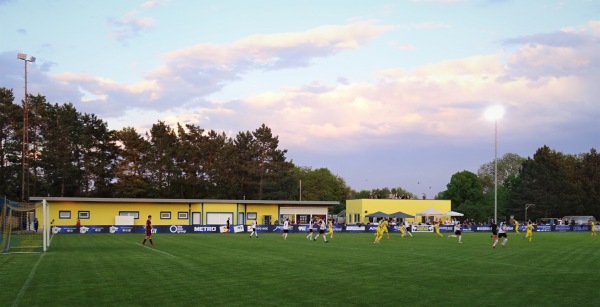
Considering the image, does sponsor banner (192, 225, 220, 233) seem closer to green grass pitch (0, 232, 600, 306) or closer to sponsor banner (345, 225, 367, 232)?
sponsor banner (345, 225, 367, 232)

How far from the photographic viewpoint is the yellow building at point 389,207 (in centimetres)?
8425

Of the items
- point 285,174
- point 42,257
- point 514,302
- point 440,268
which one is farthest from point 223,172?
point 514,302

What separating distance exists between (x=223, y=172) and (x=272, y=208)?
1024 inches

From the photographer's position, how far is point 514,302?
1416cm

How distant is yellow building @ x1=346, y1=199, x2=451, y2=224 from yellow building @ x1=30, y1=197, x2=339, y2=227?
10.3 metres

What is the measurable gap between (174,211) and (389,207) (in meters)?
32.9

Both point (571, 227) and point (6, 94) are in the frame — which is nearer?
point (571, 227)

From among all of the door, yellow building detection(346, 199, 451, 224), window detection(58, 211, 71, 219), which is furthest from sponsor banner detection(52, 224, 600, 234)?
yellow building detection(346, 199, 451, 224)

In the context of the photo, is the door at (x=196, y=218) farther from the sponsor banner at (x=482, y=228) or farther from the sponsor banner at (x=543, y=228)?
the sponsor banner at (x=543, y=228)

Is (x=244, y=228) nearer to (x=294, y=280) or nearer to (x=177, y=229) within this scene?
(x=177, y=229)

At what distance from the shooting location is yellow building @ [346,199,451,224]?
8425 centimetres

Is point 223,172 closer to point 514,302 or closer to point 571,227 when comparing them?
point 571,227

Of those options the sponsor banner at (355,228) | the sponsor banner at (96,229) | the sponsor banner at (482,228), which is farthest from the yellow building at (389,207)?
the sponsor banner at (96,229)

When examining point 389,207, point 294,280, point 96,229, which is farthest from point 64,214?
point 294,280
